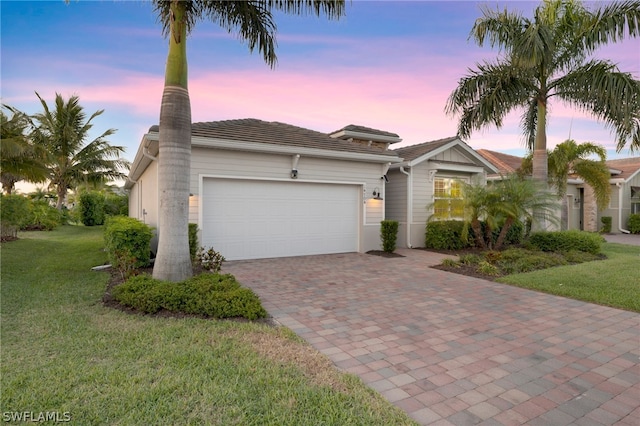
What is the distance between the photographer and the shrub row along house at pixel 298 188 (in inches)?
365

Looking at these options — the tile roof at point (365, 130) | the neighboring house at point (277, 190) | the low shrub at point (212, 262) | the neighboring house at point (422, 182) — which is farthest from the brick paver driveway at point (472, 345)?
the tile roof at point (365, 130)

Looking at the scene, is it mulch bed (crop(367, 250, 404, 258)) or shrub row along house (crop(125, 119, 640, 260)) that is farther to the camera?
mulch bed (crop(367, 250, 404, 258))

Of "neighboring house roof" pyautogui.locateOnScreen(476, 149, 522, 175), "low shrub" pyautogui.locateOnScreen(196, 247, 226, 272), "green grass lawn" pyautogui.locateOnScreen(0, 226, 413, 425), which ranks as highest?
"neighboring house roof" pyautogui.locateOnScreen(476, 149, 522, 175)

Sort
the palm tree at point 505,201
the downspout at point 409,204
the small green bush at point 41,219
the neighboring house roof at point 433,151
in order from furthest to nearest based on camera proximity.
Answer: the small green bush at point 41,219
the downspout at point 409,204
the neighboring house roof at point 433,151
the palm tree at point 505,201

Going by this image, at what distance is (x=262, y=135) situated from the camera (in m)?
9.97

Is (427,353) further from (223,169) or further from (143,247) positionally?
(223,169)

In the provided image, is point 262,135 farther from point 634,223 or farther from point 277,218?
point 634,223

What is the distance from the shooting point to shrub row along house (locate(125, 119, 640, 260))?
9.27 meters

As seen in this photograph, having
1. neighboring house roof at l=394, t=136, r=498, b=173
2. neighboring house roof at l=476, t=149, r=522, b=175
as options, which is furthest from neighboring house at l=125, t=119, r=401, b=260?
neighboring house roof at l=476, t=149, r=522, b=175

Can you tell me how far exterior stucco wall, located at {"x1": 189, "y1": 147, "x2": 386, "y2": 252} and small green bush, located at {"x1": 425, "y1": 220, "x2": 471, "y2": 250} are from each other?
213 cm

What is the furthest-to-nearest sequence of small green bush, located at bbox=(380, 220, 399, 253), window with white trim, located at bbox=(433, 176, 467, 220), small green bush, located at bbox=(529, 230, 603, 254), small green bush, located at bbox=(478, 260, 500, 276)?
1. small green bush, located at bbox=(380, 220, 399, 253)
2. window with white trim, located at bbox=(433, 176, 467, 220)
3. small green bush, located at bbox=(529, 230, 603, 254)
4. small green bush, located at bbox=(478, 260, 500, 276)

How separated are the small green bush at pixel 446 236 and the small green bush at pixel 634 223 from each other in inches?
616

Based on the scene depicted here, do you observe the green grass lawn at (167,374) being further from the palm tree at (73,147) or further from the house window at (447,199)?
the palm tree at (73,147)

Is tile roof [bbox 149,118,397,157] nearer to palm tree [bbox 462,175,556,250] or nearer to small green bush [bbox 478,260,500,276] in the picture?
palm tree [bbox 462,175,556,250]
